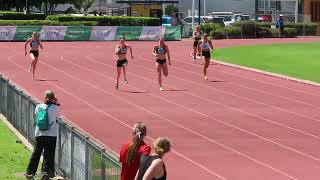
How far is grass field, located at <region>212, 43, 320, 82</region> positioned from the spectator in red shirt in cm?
2376

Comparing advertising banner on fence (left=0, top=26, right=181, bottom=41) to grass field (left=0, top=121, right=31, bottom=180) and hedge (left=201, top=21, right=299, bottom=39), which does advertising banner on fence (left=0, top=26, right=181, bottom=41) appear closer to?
hedge (left=201, top=21, right=299, bottom=39)

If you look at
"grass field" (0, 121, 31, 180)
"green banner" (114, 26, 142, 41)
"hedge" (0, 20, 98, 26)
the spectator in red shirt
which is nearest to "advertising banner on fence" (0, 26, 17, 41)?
"hedge" (0, 20, 98, 26)

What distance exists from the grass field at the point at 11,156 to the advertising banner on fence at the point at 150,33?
40.4 meters

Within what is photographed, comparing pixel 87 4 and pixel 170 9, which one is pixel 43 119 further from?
pixel 87 4

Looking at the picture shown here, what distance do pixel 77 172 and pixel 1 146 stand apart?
4694 mm

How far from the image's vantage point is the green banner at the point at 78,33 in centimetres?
5731

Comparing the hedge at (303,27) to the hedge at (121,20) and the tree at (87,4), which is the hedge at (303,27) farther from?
the tree at (87,4)

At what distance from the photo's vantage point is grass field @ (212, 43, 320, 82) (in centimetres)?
3672

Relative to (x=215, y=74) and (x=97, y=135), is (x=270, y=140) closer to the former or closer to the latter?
(x=97, y=135)

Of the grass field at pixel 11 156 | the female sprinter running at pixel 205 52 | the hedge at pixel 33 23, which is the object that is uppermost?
the hedge at pixel 33 23

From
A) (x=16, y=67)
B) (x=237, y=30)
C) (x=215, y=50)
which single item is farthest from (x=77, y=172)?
(x=237, y=30)

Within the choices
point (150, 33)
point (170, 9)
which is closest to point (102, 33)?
point (150, 33)

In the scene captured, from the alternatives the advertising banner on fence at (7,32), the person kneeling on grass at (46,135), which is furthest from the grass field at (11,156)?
the advertising banner on fence at (7,32)

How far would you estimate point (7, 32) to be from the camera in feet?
179
